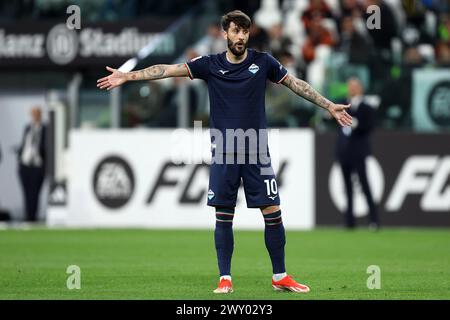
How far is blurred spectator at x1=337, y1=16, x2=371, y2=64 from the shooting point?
22844 mm

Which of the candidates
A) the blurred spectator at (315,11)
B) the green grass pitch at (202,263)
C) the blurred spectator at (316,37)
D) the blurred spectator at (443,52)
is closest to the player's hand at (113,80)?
the green grass pitch at (202,263)

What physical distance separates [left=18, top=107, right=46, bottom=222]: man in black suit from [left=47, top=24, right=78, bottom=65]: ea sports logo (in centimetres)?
125

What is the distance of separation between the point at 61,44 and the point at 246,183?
14950mm

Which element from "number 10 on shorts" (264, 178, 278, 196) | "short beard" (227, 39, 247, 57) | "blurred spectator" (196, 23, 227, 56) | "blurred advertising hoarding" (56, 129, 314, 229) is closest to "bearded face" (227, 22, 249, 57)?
"short beard" (227, 39, 247, 57)

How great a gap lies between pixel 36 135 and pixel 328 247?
901cm

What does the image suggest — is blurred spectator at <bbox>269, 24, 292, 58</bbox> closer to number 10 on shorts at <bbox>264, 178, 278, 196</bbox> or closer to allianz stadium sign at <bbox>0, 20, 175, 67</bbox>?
allianz stadium sign at <bbox>0, 20, 175, 67</bbox>

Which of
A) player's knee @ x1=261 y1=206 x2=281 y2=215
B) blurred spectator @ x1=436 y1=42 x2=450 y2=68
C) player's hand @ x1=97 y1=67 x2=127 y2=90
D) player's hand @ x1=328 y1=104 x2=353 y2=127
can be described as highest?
blurred spectator @ x1=436 y1=42 x2=450 y2=68

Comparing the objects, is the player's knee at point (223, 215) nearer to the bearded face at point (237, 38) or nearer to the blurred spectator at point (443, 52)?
the bearded face at point (237, 38)

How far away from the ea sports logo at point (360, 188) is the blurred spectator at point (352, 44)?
1.90 m

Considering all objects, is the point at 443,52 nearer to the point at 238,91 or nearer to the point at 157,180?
the point at 157,180

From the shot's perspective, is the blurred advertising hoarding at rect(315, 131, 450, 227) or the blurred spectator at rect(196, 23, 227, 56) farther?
the blurred spectator at rect(196, 23, 227, 56)

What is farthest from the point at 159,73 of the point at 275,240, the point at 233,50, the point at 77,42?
the point at 77,42

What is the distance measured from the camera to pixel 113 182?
2300cm
